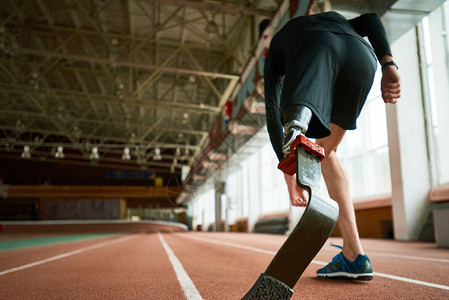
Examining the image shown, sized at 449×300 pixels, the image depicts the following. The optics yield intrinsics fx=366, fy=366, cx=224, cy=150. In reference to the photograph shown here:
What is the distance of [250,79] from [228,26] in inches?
147

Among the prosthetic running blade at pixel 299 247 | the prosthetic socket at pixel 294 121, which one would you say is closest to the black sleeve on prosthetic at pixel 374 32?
the prosthetic socket at pixel 294 121

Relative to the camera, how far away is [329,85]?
141 centimetres

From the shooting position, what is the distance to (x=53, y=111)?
1973cm

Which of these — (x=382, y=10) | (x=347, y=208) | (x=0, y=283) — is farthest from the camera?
(x=382, y=10)

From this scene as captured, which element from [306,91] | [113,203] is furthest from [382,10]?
[113,203]

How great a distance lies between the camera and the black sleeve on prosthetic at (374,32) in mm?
1624

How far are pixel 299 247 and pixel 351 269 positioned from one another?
0.95 metres

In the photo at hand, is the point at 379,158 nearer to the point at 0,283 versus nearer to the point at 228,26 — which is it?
the point at 228,26

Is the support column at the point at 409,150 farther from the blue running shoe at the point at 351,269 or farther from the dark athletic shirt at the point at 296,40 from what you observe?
the dark athletic shirt at the point at 296,40

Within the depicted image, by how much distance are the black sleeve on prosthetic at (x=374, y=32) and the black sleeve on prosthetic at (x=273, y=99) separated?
43 centimetres

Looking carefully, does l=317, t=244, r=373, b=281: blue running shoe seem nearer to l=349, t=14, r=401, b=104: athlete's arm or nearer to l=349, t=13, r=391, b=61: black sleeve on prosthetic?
l=349, t=14, r=401, b=104: athlete's arm

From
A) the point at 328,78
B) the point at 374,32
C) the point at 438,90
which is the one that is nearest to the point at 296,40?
the point at 328,78

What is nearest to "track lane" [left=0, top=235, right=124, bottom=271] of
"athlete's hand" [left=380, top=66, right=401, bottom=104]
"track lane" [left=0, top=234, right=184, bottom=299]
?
"track lane" [left=0, top=234, right=184, bottom=299]

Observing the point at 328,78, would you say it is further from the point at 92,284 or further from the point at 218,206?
the point at 218,206
